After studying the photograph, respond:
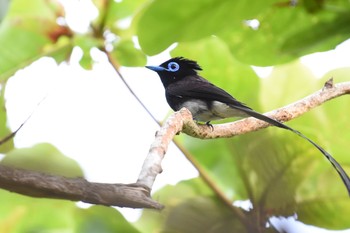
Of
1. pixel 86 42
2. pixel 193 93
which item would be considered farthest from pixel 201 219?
pixel 193 93

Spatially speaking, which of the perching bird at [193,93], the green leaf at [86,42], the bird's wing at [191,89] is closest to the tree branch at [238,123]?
the perching bird at [193,93]

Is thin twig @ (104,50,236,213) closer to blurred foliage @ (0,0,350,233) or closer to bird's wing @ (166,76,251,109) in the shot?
blurred foliage @ (0,0,350,233)

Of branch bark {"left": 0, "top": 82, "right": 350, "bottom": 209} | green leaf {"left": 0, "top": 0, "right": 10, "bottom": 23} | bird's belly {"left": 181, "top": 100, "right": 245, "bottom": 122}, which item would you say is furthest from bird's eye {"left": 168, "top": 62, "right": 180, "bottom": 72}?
branch bark {"left": 0, "top": 82, "right": 350, "bottom": 209}

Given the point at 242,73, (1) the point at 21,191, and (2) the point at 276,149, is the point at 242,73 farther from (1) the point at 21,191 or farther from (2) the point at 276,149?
(1) the point at 21,191

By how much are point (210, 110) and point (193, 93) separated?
0.14 metres

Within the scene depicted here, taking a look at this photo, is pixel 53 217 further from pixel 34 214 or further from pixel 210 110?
pixel 210 110

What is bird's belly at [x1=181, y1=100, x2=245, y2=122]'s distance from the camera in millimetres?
1347

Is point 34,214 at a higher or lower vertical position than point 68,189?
higher

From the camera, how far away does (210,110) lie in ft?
4.93

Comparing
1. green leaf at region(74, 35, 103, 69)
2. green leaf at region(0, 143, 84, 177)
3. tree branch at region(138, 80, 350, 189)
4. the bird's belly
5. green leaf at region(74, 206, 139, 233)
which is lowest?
green leaf at region(74, 206, 139, 233)

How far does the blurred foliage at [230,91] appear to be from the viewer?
667mm

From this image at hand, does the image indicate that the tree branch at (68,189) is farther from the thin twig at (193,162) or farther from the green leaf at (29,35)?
the green leaf at (29,35)

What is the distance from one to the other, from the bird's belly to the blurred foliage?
0.29 metres

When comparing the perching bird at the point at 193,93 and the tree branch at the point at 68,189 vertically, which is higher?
the perching bird at the point at 193,93
